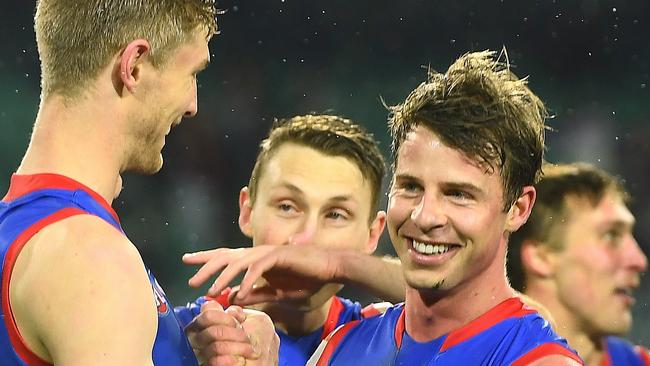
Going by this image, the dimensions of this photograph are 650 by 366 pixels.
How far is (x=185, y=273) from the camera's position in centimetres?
703

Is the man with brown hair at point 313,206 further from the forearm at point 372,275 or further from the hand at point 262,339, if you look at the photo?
the hand at point 262,339

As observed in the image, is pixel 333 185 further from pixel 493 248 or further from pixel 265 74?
pixel 265 74

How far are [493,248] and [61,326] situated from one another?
46.5 inches

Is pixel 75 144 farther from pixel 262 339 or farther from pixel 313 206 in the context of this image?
pixel 313 206

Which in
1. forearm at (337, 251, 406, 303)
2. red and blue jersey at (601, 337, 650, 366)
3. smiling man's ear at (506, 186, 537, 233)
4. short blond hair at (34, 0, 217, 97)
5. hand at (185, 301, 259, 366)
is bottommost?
red and blue jersey at (601, 337, 650, 366)

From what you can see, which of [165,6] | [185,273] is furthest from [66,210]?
[185,273]

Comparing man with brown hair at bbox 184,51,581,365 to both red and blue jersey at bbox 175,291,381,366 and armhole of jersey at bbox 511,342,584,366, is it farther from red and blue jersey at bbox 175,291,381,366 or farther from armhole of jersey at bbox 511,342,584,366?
red and blue jersey at bbox 175,291,381,366

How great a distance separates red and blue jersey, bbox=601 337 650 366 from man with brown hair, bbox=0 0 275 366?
2059 mm

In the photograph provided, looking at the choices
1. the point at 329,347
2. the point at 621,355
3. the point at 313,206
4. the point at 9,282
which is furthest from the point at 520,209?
the point at 621,355

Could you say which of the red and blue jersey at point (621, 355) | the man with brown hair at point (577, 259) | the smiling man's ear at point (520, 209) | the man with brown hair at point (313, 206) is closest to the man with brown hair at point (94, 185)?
the smiling man's ear at point (520, 209)

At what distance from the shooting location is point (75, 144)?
87.9 inches

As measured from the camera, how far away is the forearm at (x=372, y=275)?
319 centimetres

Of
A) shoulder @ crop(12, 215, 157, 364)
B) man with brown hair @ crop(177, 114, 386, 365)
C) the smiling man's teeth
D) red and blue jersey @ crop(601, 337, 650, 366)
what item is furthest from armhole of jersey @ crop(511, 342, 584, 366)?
red and blue jersey @ crop(601, 337, 650, 366)

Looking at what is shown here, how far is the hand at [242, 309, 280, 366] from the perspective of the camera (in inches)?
103
